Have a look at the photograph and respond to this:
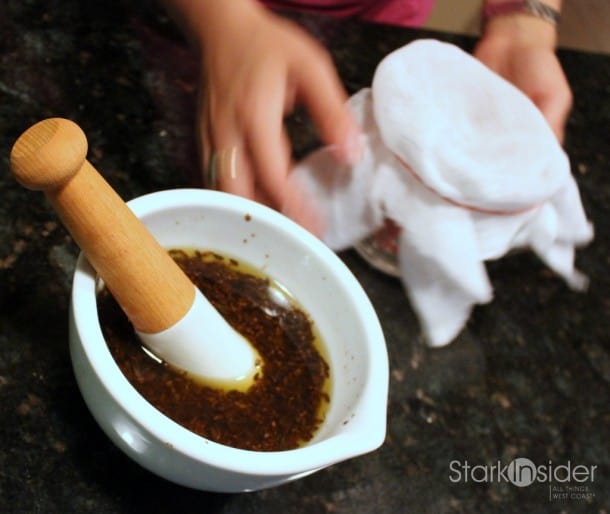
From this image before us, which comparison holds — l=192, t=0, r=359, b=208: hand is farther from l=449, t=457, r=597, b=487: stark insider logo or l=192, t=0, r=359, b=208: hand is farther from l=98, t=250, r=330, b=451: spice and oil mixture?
l=449, t=457, r=597, b=487: stark insider logo

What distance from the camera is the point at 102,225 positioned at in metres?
0.52

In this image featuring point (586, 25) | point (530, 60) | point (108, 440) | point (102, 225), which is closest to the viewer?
point (102, 225)

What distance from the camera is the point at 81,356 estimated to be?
0.55 metres

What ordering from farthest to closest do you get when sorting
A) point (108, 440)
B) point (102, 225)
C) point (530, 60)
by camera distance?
point (530, 60) → point (108, 440) → point (102, 225)

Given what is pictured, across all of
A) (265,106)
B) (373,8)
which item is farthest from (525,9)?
(265,106)

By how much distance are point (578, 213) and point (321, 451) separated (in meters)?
0.47

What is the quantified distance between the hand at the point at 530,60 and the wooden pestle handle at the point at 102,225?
0.56 m

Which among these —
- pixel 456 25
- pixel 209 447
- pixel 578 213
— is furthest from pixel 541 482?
pixel 456 25

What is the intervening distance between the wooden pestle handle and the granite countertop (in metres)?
0.15

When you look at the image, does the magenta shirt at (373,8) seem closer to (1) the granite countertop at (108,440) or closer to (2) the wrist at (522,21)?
(1) the granite countertop at (108,440)

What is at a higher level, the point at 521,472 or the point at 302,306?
the point at 302,306

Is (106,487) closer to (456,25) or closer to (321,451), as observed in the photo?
(321,451)

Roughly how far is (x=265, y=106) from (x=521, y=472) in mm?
462

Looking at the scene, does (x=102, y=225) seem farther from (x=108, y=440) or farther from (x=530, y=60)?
(x=530, y=60)
